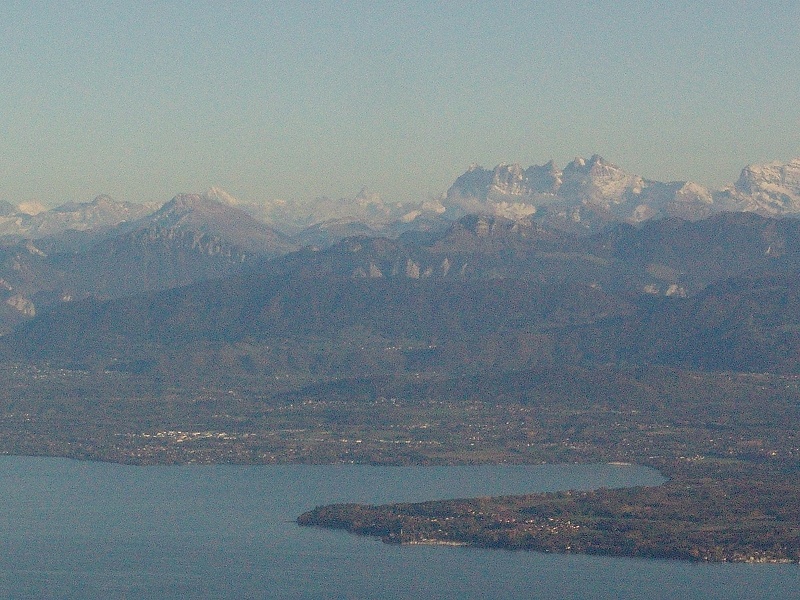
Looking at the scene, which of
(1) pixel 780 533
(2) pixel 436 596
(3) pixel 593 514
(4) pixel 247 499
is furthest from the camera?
(4) pixel 247 499

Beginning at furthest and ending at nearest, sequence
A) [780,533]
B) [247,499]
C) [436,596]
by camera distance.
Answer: [247,499] < [780,533] < [436,596]

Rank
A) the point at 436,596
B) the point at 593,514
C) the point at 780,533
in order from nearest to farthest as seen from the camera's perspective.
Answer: the point at 436,596, the point at 780,533, the point at 593,514

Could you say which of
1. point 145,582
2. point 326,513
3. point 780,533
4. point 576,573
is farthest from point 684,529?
point 145,582

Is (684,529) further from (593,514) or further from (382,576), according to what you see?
(382,576)

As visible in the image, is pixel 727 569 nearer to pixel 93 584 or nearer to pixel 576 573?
pixel 576 573

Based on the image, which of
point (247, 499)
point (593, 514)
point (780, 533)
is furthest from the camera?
point (247, 499)

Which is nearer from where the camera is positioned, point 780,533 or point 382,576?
point 382,576

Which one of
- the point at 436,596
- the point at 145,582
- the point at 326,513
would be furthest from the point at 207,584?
the point at 326,513

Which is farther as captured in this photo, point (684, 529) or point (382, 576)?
point (684, 529)
